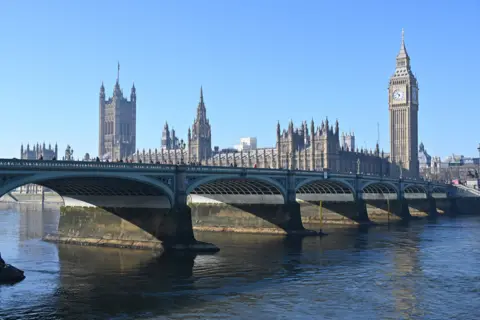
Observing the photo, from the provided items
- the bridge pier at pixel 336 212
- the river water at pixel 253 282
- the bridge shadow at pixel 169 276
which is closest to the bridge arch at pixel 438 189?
the bridge pier at pixel 336 212

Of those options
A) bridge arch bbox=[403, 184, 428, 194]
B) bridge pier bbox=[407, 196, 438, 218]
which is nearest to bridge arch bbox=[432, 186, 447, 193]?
bridge arch bbox=[403, 184, 428, 194]

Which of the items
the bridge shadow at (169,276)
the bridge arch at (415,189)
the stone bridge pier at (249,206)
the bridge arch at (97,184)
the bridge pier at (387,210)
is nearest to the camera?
the bridge shadow at (169,276)

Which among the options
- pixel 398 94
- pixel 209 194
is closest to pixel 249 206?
pixel 209 194

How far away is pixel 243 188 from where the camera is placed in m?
71.4

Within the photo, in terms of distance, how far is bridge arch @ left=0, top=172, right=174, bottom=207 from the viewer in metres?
42.6

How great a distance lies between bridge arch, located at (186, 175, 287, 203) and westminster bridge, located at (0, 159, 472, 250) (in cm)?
11

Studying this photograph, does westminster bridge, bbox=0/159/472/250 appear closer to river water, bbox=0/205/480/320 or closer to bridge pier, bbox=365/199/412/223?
bridge pier, bbox=365/199/412/223

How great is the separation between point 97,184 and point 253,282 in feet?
62.1

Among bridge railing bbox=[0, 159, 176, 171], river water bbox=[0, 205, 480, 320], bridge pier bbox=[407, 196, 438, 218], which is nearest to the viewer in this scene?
river water bbox=[0, 205, 480, 320]

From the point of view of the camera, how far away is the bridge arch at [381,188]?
98.3 metres

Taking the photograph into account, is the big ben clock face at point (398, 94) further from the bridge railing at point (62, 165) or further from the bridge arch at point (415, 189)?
the bridge railing at point (62, 165)

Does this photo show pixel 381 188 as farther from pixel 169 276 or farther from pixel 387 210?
pixel 169 276

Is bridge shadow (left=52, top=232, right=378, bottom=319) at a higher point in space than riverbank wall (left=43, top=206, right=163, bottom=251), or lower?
lower

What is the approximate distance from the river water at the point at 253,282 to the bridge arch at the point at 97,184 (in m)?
5.32
